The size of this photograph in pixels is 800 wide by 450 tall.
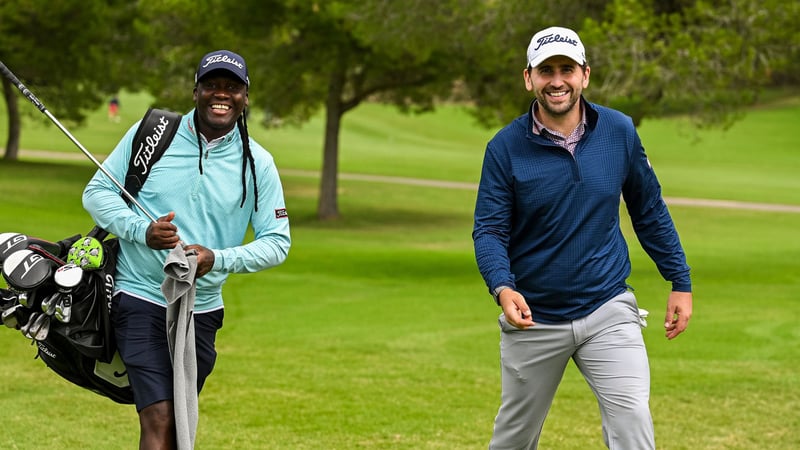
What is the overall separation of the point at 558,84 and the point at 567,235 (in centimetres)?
61

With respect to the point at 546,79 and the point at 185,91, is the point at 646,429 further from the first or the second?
the point at 185,91

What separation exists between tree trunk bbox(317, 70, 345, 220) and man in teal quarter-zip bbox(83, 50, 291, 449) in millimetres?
25017

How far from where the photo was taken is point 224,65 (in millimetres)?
5145

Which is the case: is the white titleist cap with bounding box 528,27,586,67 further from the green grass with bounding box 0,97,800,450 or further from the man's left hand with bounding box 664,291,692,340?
the green grass with bounding box 0,97,800,450

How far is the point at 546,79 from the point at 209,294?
165cm

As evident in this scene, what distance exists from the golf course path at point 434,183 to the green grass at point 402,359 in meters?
6.93

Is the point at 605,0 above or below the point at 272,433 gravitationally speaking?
above

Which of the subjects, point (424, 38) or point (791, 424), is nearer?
point (791, 424)

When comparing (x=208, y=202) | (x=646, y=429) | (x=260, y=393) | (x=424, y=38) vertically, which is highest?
(x=424, y=38)

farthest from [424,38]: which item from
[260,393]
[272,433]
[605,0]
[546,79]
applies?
[546,79]

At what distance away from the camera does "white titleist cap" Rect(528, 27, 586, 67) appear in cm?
512

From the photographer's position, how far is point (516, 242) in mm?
5262

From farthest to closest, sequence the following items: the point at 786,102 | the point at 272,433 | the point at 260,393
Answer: the point at 786,102, the point at 260,393, the point at 272,433

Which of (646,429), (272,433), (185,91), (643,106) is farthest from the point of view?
(185,91)
